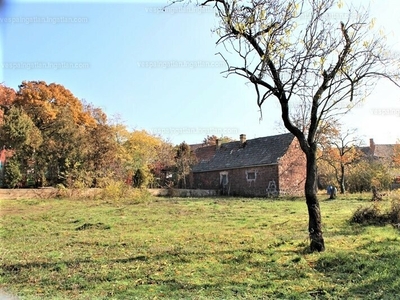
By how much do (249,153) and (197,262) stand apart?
2664 cm

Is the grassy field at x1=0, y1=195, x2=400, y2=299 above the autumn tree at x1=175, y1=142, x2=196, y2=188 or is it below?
below

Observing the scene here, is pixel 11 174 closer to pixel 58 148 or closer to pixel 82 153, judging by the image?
pixel 58 148

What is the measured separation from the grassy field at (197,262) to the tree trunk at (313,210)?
291 millimetres

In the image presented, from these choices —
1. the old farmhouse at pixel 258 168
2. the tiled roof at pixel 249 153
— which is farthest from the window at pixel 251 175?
the tiled roof at pixel 249 153

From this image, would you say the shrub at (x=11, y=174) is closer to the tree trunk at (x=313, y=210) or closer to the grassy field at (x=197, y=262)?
the grassy field at (x=197, y=262)

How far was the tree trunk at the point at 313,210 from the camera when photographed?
7.04m

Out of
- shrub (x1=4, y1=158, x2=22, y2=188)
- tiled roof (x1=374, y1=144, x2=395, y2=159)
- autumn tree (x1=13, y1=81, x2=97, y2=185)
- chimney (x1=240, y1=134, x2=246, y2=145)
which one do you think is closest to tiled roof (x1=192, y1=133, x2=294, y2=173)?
chimney (x1=240, y1=134, x2=246, y2=145)

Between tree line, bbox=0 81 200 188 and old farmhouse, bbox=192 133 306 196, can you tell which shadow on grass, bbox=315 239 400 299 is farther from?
old farmhouse, bbox=192 133 306 196

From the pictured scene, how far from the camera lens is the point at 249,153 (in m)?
32.4

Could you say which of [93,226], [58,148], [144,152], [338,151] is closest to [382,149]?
[338,151]

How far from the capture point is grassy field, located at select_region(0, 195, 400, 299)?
4.74 metres

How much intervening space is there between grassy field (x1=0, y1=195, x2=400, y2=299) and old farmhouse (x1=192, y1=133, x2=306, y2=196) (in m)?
17.9

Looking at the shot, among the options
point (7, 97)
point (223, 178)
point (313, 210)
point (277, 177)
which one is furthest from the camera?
point (223, 178)

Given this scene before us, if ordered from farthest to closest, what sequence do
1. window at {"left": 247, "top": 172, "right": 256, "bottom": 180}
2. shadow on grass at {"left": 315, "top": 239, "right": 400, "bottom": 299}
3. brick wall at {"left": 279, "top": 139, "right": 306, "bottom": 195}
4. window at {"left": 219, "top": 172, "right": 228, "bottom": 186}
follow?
1. window at {"left": 219, "top": 172, "right": 228, "bottom": 186}
2. window at {"left": 247, "top": 172, "right": 256, "bottom": 180}
3. brick wall at {"left": 279, "top": 139, "right": 306, "bottom": 195}
4. shadow on grass at {"left": 315, "top": 239, "right": 400, "bottom": 299}
